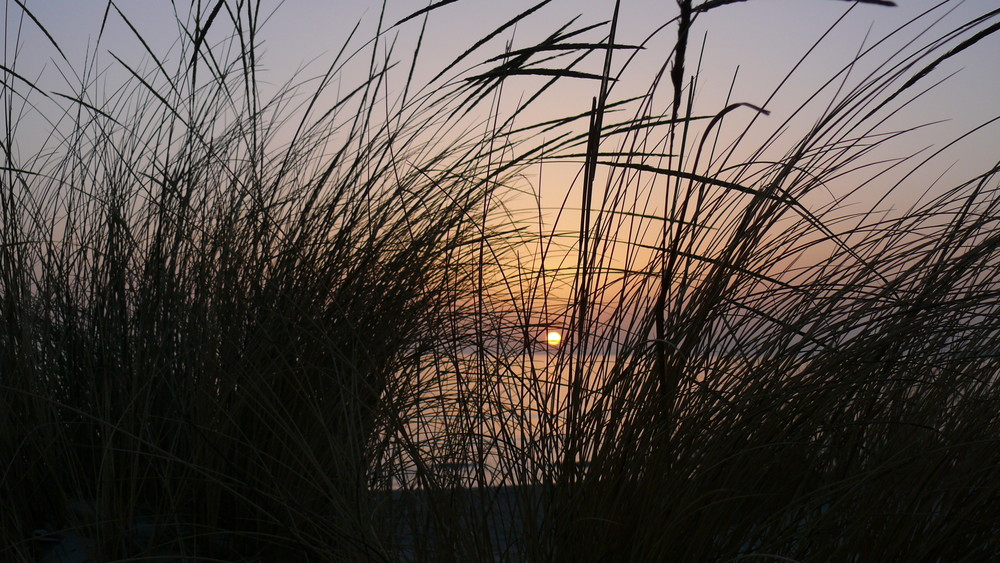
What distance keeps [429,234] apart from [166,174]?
47cm

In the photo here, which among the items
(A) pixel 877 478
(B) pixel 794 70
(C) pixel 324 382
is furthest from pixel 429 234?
(A) pixel 877 478

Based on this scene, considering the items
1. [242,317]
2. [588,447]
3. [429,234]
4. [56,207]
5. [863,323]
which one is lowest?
[588,447]

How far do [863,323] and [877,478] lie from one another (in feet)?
0.67

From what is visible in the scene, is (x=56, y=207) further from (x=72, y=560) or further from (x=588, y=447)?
(x=588, y=447)

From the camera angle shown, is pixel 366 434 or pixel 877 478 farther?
pixel 366 434

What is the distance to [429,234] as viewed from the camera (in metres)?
1.52

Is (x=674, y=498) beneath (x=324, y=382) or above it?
beneath

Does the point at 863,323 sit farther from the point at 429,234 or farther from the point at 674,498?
the point at 429,234

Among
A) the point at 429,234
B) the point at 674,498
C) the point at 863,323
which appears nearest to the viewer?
the point at 674,498

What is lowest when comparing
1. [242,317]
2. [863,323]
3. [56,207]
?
[863,323]

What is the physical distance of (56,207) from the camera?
6.17ft

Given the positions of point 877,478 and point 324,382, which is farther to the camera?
point 324,382

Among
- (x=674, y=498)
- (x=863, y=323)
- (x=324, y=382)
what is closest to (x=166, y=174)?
(x=324, y=382)

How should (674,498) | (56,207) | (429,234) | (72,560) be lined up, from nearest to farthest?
(674,498) < (72,560) < (429,234) < (56,207)
